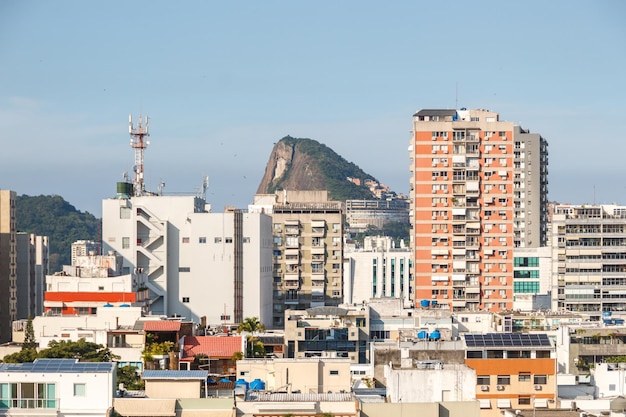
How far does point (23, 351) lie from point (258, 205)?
110527 mm

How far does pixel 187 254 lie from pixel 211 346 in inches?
1681

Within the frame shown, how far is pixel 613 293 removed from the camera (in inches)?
5679

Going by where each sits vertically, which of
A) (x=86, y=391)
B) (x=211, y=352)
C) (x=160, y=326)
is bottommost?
(x=211, y=352)

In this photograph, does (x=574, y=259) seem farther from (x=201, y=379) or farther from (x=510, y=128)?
(x=201, y=379)

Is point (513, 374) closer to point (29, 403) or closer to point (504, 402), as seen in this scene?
point (504, 402)

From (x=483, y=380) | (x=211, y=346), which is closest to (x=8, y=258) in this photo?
(x=211, y=346)

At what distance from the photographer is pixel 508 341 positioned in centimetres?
7538

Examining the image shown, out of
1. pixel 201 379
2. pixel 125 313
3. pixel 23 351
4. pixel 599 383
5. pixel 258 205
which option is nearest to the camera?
pixel 201 379

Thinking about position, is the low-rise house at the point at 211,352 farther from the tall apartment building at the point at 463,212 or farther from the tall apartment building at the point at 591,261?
the tall apartment building at the point at 591,261

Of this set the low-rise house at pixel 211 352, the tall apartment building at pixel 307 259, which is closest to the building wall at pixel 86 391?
the low-rise house at pixel 211 352

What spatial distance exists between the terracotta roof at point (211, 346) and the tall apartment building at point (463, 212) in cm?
5375

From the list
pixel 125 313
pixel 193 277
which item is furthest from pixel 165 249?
pixel 125 313

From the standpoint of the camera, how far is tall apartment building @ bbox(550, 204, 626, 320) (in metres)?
144

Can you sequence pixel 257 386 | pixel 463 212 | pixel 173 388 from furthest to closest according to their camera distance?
pixel 463 212 → pixel 257 386 → pixel 173 388
